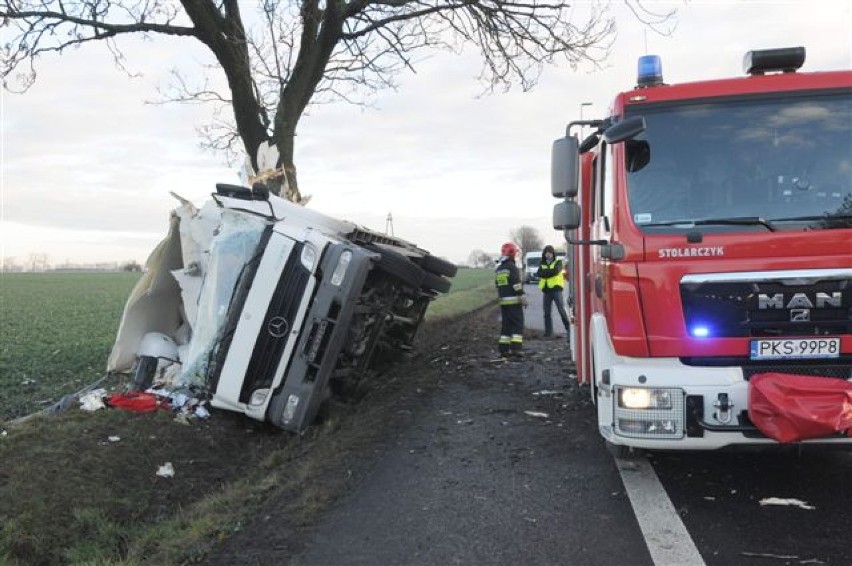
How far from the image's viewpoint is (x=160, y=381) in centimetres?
710

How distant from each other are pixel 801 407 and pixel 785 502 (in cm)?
87

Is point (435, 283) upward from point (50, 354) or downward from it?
upward

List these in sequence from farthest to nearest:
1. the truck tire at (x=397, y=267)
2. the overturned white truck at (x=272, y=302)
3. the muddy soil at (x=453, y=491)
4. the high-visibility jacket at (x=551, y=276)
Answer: the high-visibility jacket at (x=551, y=276)
the truck tire at (x=397, y=267)
the overturned white truck at (x=272, y=302)
the muddy soil at (x=453, y=491)

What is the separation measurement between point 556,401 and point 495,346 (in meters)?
4.61

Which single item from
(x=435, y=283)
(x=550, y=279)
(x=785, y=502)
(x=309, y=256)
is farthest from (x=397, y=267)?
(x=550, y=279)

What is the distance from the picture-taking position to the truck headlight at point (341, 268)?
236 inches

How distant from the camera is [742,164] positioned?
418 cm

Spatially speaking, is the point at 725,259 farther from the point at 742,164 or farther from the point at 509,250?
the point at 509,250

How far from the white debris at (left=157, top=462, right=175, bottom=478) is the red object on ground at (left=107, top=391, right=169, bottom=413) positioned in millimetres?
963

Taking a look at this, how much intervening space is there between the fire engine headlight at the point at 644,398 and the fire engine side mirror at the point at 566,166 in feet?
4.37

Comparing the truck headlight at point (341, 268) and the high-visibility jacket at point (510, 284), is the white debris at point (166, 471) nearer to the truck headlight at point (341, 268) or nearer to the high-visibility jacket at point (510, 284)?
the truck headlight at point (341, 268)

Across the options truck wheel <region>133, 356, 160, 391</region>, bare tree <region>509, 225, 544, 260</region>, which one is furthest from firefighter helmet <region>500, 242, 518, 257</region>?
bare tree <region>509, 225, 544, 260</region>

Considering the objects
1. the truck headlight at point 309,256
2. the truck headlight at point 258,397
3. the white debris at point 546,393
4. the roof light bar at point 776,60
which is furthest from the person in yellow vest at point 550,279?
the roof light bar at point 776,60

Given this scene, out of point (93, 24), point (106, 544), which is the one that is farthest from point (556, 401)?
point (93, 24)
